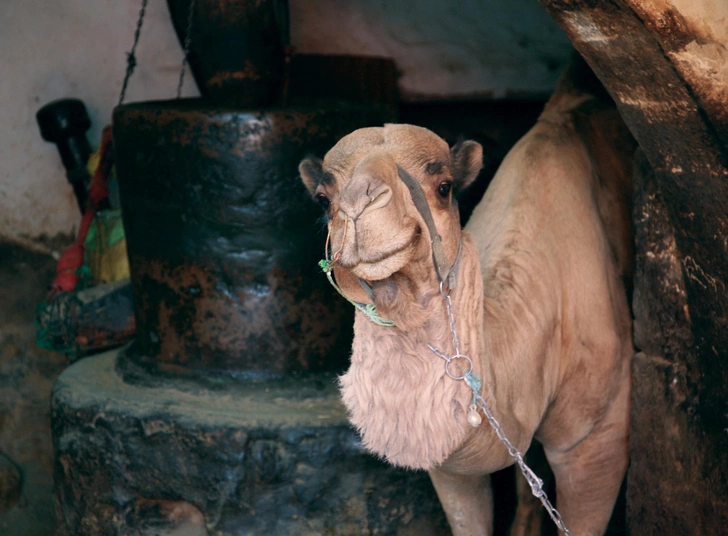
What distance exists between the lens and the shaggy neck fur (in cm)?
227

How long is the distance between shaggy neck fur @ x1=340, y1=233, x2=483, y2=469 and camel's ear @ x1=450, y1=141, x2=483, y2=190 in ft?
1.19

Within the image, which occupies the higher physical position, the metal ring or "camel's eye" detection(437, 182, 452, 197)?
"camel's eye" detection(437, 182, 452, 197)

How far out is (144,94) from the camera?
5141mm

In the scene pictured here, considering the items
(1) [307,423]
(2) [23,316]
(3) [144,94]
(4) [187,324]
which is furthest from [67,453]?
(3) [144,94]

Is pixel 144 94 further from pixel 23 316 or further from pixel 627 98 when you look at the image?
pixel 627 98

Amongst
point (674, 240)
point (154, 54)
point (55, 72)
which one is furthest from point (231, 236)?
point (55, 72)

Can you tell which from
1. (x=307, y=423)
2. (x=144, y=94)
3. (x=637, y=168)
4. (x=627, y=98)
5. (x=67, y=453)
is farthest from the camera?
(x=144, y=94)

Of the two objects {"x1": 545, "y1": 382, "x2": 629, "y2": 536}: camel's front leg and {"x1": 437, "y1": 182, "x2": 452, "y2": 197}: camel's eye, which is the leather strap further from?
{"x1": 545, "y1": 382, "x2": 629, "y2": 536}: camel's front leg

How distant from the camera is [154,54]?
509 centimetres

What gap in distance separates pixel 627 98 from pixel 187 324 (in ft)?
6.70

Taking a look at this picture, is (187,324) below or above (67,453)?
above

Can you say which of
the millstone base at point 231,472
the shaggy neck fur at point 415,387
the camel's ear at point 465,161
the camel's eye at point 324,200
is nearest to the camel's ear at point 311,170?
the camel's eye at point 324,200

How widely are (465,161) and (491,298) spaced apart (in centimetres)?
49

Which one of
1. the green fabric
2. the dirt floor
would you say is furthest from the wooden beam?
the dirt floor
